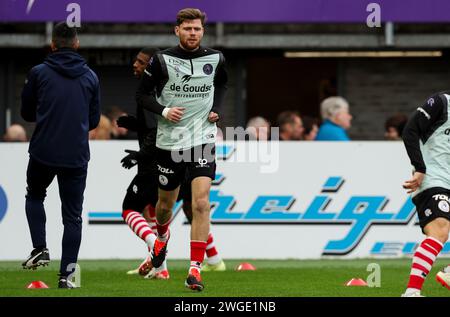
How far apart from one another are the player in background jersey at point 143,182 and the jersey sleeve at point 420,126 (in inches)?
118

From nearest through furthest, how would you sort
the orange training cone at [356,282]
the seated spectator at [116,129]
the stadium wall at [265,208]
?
the orange training cone at [356,282], the stadium wall at [265,208], the seated spectator at [116,129]

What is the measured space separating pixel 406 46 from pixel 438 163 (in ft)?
40.4

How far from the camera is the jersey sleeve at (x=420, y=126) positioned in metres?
10.3

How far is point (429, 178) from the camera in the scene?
10.3 metres

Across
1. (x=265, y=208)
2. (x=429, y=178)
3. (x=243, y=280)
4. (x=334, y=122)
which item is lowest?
(x=243, y=280)

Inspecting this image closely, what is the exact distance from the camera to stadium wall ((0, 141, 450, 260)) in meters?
15.8

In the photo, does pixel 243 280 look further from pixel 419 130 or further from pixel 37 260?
pixel 419 130

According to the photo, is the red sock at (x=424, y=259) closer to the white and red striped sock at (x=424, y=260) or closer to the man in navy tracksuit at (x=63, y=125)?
the white and red striped sock at (x=424, y=260)

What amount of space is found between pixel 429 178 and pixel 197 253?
6.65ft

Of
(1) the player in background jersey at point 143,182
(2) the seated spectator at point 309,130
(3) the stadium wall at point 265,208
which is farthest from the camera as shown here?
(2) the seated spectator at point 309,130

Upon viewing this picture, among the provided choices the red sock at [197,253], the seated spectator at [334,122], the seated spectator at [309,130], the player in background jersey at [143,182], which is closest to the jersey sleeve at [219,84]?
the player in background jersey at [143,182]

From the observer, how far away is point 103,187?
52.3 feet

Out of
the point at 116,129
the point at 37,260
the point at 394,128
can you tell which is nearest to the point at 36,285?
the point at 37,260
